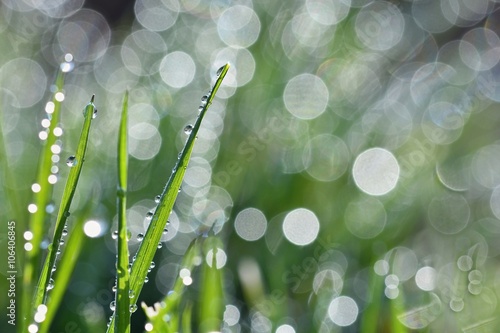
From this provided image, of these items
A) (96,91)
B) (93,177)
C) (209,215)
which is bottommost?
(209,215)

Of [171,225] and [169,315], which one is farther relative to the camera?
[171,225]

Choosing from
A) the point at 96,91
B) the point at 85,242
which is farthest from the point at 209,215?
the point at 96,91

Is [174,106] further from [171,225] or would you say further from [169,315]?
[169,315]

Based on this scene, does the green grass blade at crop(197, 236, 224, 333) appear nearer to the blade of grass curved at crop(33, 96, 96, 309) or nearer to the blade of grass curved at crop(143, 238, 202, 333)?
the blade of grass curved at crop(143, 238, 202, 333)

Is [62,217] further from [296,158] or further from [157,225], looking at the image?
[296,158]

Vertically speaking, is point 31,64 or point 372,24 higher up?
point 31,64

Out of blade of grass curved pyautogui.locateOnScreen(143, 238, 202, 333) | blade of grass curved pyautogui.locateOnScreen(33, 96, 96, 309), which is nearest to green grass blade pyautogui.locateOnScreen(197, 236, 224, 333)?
blade of grass curved pyautogui.locateOnScreen(143, 238, 202, 333)

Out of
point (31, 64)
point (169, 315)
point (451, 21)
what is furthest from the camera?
point (451, 21)

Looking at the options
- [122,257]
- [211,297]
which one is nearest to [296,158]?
[211,297]

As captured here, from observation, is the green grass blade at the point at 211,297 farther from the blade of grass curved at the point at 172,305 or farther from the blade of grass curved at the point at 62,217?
the blade of grass curved at the point at 62,217
